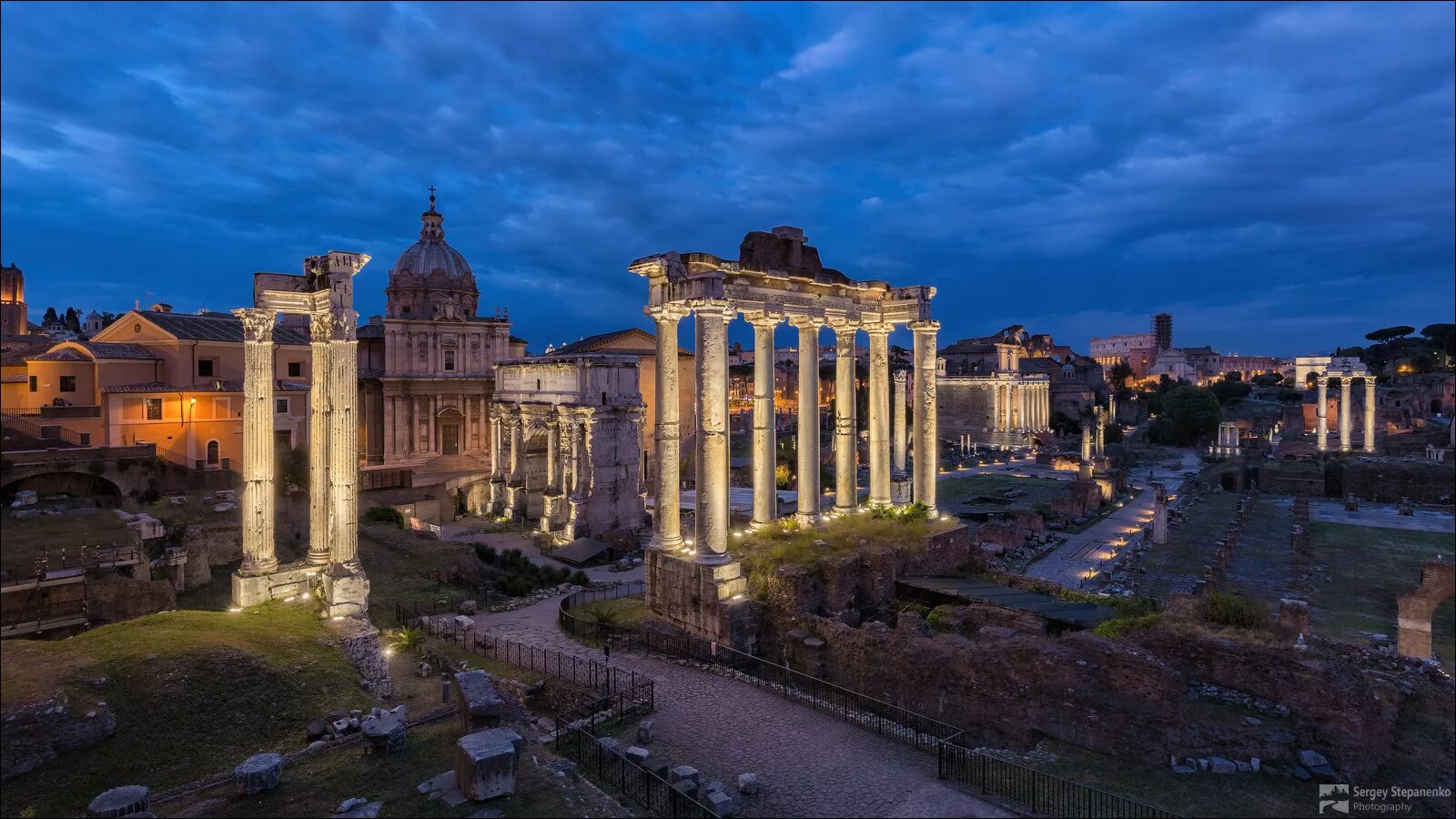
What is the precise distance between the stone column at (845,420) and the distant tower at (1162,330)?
613 ft

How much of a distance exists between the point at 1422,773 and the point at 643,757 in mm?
11051

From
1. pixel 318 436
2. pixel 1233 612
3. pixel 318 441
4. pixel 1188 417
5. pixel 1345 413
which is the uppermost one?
pixel 318 436

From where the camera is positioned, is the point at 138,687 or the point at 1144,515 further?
the point at 1144,515

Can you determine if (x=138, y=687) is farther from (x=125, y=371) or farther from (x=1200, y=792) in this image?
(x=125, y=371)

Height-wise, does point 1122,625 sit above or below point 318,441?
below

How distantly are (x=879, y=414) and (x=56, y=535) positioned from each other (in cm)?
2365

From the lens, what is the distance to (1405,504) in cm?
→ 4134

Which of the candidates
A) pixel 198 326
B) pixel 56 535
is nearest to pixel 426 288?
pixel 198 326

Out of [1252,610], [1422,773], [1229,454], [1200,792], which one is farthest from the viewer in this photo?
[1229,454]

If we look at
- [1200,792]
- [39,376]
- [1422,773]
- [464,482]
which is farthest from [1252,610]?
[39,376]

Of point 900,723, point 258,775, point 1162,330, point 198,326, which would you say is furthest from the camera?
point 1162,330

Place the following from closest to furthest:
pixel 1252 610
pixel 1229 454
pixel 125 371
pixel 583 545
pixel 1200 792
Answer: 1. pixel 1200 792
2. pixel 1252 610
3. pixel 583 545
4. pixel 125 371
5. pixel 1229 454

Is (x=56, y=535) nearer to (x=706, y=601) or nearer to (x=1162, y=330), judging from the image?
(x=706, y=601)

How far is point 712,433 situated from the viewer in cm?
1670
